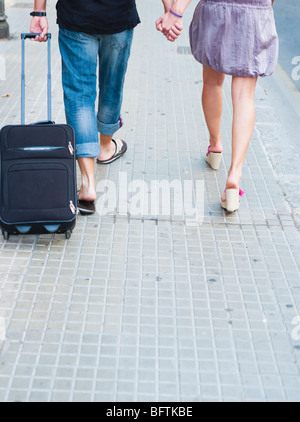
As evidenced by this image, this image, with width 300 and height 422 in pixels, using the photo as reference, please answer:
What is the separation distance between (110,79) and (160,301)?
155cm

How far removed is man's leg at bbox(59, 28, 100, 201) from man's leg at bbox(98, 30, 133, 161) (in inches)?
3.6

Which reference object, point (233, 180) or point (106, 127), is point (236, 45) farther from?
point (106, 127)

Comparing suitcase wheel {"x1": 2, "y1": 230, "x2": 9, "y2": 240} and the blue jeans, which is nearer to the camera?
suitcase wheel {"x1": 2, "y1": 230, "x2": 9, "y2": 240}

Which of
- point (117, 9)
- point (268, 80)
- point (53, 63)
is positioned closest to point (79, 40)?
point (117, 9)

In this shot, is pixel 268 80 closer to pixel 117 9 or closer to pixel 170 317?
pixel 117 9

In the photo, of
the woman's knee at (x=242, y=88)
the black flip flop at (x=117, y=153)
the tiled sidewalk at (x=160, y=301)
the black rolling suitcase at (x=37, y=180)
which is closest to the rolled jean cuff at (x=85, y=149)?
the black rolling suitcase at (x=37, y=180)

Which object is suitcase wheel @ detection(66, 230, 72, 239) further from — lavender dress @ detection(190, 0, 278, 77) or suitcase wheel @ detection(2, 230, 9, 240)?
lavender dress @ detection(190, 0, 278, 77)

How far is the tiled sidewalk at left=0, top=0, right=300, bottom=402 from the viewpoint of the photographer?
100.0 inches

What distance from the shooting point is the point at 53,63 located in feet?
22.0

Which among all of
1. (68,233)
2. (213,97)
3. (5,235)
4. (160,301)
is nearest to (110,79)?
(213,97)

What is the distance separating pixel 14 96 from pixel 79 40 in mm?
2048

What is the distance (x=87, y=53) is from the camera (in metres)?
3.70

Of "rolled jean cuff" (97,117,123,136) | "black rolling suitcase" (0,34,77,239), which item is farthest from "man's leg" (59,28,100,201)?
"rolled jean cuff" (97,117,123,136)

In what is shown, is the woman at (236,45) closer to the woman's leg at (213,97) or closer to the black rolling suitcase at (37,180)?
the woman's leg at (213,97)
